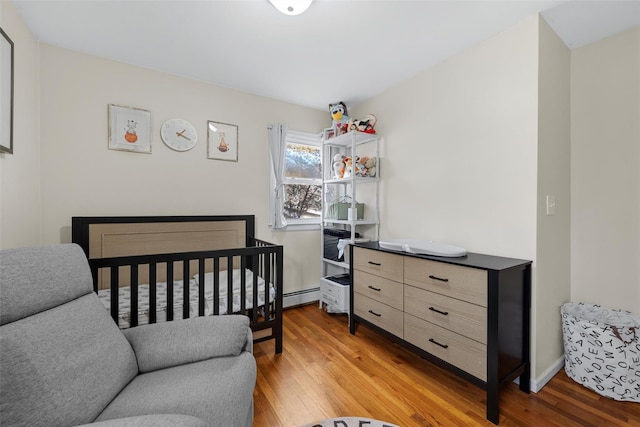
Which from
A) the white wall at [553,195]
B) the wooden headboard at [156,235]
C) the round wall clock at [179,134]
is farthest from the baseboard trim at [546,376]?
the round wall clock at [179,134]

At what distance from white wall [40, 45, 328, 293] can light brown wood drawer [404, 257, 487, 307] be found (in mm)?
1563

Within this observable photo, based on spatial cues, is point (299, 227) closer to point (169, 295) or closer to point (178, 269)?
point (178, 269)

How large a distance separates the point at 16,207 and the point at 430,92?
310 cm

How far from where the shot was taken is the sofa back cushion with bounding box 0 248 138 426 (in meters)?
0.78

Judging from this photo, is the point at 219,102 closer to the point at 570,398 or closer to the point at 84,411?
the point at 84,411

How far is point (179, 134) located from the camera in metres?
2.54

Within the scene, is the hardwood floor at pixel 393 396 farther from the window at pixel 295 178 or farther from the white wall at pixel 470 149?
the window at pixel 295 178

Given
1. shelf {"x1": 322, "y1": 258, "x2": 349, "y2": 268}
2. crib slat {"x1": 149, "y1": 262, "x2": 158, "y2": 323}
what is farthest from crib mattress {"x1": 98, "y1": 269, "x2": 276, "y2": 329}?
shelf {"x1": 322, "y1": 258, "x2": 349, "y2": 268}

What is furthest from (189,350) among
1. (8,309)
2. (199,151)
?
(199,151)

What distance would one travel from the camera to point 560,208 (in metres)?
1.92

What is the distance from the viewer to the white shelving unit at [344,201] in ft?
9.04

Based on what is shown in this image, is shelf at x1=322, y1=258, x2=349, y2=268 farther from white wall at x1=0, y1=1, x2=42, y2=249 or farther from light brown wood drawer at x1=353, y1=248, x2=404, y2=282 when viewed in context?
white wall at x1=0, y1=1, x2=42, y2=249

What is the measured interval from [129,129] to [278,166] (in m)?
1.36

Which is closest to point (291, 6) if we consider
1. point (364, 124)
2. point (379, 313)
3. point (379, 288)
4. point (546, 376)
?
point (364, 124)
